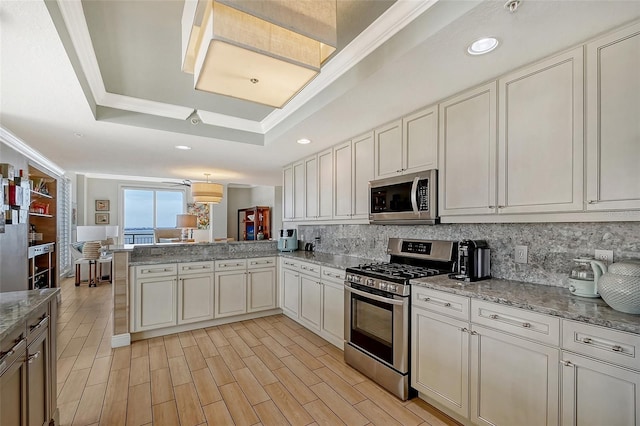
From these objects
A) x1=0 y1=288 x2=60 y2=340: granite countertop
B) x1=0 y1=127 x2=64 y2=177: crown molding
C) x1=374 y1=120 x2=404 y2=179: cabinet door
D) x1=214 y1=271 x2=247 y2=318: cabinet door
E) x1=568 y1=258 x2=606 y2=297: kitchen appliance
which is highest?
x1=0 y1=127 x2=64 y2=177: crown molding

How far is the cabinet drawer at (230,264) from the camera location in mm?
3967

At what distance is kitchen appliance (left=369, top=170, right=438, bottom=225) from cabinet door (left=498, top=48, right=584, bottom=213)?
54 cm

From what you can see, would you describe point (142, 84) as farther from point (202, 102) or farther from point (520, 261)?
point (520, 261)

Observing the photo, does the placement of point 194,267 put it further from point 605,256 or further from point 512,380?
point 605,256

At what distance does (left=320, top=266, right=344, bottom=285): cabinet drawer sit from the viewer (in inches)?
122

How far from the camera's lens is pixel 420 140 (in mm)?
2627

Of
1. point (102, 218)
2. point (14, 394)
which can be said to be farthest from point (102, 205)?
point (14, 394)

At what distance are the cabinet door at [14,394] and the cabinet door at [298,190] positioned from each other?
3.33m

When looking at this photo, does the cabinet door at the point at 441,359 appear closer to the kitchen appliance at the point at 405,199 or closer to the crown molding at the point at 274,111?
the kitchen appliance at the point at 405,199

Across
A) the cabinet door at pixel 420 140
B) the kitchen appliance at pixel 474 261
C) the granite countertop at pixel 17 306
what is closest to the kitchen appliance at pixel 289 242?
the cabinet door at pixel 420 140

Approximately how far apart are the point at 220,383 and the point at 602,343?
8.54ft

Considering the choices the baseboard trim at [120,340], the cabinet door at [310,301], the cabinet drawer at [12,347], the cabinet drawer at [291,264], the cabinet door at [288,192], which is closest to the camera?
the cabinet drawer at [12,347]

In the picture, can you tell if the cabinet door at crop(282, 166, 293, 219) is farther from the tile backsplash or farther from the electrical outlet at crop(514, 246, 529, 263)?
the electrical outlet at crop(514, 246, 529, 263)

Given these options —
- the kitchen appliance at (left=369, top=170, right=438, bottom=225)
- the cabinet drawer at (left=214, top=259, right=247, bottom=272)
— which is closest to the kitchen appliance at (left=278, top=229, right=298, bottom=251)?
the cabinet drawer at (left=214, top=259, right=247, bottom=272)
